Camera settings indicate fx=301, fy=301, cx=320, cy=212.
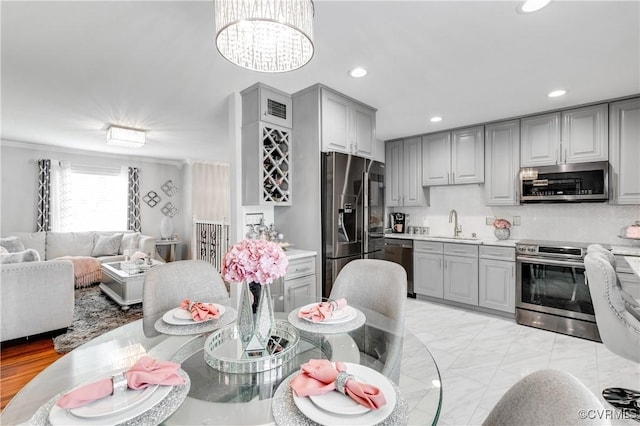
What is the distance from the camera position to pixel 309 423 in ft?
2.36

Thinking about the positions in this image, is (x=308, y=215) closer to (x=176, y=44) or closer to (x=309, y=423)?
(x=176, y=44)

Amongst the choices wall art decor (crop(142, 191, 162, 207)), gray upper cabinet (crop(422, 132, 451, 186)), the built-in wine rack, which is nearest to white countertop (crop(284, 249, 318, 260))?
the built-in wine rack

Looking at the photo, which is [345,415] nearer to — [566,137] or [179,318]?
[179,318]

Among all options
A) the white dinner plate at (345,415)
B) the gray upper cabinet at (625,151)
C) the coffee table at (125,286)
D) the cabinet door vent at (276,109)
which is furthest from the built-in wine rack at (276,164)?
the gray upper cabinet at (625,151)

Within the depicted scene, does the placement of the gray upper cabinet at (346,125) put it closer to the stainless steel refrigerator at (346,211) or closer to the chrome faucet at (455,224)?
the stainless steel refrigerator at (346,211)

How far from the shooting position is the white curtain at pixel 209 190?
23.1 ft

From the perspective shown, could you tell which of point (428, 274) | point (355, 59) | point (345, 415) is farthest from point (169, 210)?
point (345, 415)

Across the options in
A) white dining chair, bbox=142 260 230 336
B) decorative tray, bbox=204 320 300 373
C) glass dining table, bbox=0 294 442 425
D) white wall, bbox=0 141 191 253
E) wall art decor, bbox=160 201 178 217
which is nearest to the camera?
glass dining table, bbox=0 294 442 425

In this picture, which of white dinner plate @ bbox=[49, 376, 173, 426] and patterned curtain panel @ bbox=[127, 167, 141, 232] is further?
patterned curtain panel @ bbox=[127, 167, 141, 232]

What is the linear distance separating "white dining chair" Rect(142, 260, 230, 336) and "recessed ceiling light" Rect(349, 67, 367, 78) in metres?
1.91

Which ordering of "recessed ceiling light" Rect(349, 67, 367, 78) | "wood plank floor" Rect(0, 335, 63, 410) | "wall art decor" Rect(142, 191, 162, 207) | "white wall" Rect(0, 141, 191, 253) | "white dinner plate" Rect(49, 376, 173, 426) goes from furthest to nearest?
"wall art decor" Rect(142, 191, 162, 207)
"white wall" Rect(0, 141, 191, 253)
"recessed ceiling light" Rect(349, 67, 367, 78)
"wood plank floor" Rect(0, 335, 63, 410)
"white dinner plate" Rect(49, 376, 173, 426)

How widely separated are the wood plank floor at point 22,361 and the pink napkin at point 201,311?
1.78 metres

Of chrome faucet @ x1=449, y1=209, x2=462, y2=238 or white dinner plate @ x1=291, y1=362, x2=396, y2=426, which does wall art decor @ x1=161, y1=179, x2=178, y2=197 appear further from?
white dinner plate @ x1=291, y1=362, x2=396, y2=426

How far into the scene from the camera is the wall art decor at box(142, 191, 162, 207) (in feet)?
22.0
